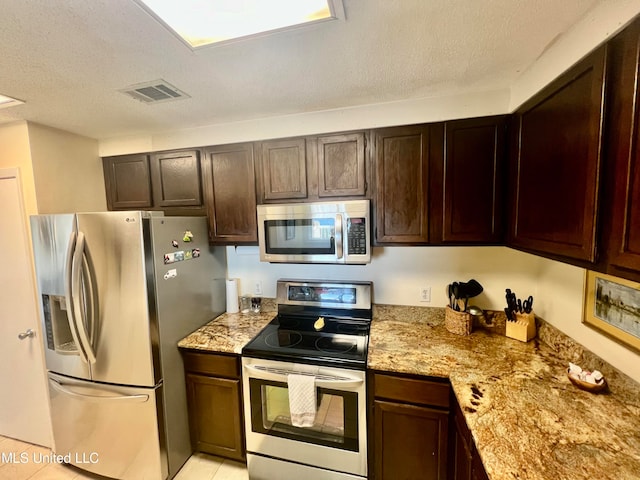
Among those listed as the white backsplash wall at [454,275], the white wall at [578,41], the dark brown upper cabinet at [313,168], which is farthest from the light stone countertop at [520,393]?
the white wall at [578,41]

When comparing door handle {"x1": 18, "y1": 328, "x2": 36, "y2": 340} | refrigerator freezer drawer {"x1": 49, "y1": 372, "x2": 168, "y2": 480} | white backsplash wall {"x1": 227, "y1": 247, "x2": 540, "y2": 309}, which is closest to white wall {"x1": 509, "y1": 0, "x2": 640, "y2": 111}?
white backsplash wall {"x1": 227, "y1": 247, "x2": 540, "y2": 309}

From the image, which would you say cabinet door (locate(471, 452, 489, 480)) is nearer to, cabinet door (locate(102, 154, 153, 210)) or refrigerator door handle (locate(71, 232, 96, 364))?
refrigerator door handle (locate(71, 232, 96, 364))

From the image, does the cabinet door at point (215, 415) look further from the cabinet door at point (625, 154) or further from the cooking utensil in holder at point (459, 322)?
the cabinet door at point (625, 154)

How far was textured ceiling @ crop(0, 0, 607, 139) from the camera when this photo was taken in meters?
0.97

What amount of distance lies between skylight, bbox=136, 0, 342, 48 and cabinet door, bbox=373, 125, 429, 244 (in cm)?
84

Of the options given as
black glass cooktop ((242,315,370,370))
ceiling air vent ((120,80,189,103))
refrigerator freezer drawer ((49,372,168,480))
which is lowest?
refrigerator freezer drawer ((49,372,168,480))

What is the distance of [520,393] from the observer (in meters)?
1.18

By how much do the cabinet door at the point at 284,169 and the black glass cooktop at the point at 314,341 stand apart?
966mm

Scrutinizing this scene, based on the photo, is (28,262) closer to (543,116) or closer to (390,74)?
(390,74)

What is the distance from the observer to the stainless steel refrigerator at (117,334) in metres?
1.57

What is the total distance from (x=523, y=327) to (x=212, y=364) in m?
2.02

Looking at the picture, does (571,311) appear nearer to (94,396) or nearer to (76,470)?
(94,396)

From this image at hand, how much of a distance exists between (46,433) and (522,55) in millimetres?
4012

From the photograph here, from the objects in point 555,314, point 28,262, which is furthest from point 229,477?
point 555,314
